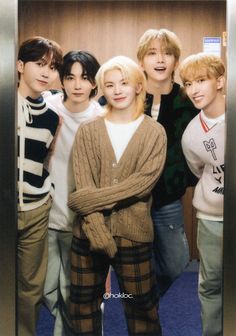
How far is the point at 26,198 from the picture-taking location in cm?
226

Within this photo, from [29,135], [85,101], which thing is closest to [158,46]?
[85,101]

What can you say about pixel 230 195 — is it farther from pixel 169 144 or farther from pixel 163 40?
pixel 163 40

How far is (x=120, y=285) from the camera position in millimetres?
2262

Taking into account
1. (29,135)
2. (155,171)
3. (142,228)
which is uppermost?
(29,135)

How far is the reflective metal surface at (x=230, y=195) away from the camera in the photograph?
2.14 metres

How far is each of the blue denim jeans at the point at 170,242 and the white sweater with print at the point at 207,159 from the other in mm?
103

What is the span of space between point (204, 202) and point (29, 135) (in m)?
0.73

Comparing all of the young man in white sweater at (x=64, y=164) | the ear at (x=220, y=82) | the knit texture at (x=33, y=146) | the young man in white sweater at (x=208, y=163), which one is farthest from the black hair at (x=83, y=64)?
the ear at (x=220, y=82)

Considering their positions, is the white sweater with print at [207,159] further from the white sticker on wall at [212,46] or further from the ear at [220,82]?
the white sticker on wall at [212,46]

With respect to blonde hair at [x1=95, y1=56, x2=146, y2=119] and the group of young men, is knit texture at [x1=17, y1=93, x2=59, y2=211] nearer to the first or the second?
the group of young men

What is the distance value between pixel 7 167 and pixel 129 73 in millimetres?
585

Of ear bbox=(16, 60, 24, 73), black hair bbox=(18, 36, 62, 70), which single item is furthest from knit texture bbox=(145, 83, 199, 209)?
ear bbox=(16, 60, 24, 73)

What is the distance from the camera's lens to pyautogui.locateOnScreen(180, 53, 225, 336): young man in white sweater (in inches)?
86.1

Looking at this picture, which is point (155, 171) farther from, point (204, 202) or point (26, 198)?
point (26, 198)
